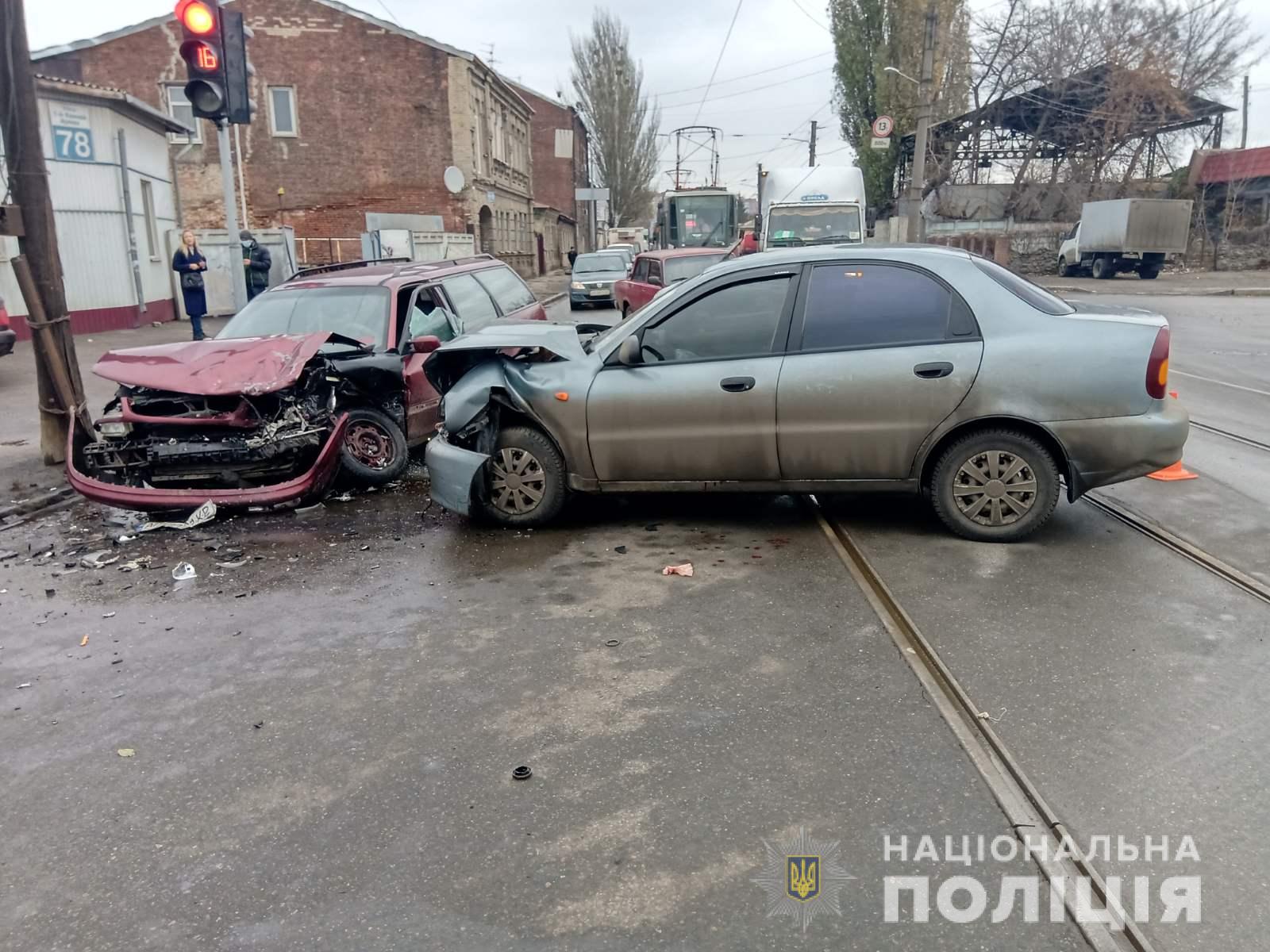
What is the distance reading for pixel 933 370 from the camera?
216 inches

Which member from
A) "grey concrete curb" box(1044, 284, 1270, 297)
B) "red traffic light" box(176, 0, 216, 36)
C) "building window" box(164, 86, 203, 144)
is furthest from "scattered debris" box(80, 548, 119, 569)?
"building window" box(164, 86, 203, 144)

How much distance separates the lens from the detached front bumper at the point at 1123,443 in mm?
5348

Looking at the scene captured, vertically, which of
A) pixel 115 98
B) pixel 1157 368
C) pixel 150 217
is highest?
pixel 115 98

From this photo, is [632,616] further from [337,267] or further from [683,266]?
[683,266]

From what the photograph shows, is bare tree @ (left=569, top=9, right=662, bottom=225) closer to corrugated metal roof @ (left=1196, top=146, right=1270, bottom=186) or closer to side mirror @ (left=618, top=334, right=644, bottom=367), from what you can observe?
corrugated metal roof @ (left=1196, top=146, right=1270, bottom=186)

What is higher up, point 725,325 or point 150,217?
point 150,217

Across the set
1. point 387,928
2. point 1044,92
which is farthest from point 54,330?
point 1044,92

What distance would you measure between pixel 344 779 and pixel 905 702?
85.1 inches

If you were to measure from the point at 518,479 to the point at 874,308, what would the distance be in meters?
2.45

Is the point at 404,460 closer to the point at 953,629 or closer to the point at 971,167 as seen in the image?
the point at 953,629

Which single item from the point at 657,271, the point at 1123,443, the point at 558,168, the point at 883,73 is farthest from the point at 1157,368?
the point at 558,168

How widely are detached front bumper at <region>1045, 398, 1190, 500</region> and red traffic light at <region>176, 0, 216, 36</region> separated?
324 inches

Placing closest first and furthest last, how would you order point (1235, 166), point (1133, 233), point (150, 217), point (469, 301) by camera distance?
1. point (469, 301)
2. point (150, 217)
3. point (1133, 233)
4. point (1235, 166)

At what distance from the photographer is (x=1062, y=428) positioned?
5.39m
